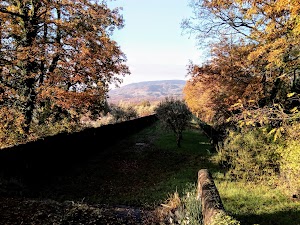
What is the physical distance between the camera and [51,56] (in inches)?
624

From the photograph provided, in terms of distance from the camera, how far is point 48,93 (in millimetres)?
14836

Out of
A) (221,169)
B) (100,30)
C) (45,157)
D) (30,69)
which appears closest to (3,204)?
(45,157)

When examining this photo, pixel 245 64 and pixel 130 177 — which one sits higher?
pixel 245 64

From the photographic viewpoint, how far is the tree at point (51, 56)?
1524 centimetres

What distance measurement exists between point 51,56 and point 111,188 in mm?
9147

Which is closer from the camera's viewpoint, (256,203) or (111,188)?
(256,203)

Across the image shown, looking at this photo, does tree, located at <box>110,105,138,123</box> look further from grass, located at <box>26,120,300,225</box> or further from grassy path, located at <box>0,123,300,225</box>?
grass, located at <box>26,120,300,225</box>

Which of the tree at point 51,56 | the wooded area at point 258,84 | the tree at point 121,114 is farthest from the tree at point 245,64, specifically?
the tree at point 121,114

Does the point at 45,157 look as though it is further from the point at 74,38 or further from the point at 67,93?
the point at 74,38

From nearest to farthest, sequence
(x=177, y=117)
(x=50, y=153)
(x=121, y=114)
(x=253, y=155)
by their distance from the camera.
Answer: (x=253, y=155) → (x=50, y=153) → (x=177, y=117) → (x=121, y=114)

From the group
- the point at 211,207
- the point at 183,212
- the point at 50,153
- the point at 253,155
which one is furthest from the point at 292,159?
the point at 50,153

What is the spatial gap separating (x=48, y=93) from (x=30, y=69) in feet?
9.72

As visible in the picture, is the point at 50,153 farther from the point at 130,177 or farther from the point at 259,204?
the point at 259,204

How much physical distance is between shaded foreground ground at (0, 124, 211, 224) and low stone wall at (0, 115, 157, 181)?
478 mm
